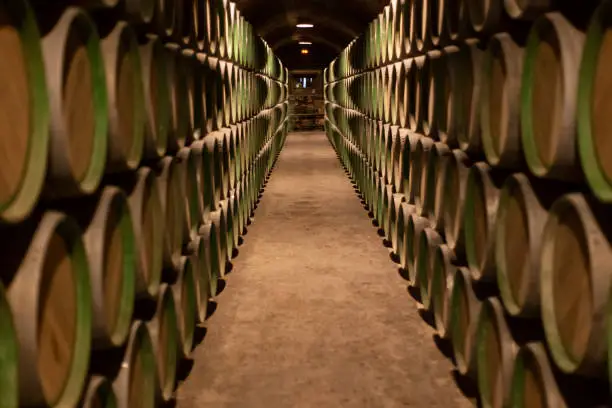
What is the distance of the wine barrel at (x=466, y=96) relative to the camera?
3.19 meters

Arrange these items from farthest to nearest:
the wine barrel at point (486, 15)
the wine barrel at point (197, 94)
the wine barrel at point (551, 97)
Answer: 1. the wine barrel at point (197, 94)
2. the wine barrel at point (486, 15)
3. the wine barrel at point (551, 97)

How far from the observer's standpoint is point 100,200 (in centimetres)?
223

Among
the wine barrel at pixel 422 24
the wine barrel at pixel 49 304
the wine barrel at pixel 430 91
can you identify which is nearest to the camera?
the wine barrel at pixel 49 304

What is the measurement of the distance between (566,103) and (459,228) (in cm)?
172

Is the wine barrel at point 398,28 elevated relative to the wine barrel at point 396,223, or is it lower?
elevated

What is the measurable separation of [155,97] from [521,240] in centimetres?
186

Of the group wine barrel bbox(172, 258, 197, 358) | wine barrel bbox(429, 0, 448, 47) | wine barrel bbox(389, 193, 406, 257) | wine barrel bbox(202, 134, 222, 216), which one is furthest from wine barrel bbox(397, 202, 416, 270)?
wine barrel bbox(172, 258, 197, 358)

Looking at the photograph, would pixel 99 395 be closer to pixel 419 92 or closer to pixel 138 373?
pixel 138 373

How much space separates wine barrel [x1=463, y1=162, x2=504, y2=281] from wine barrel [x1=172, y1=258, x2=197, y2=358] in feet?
5.17

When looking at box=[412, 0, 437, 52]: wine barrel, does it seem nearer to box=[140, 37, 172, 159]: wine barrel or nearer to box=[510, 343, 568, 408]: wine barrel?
box=[140, 37, 172, 159]: wine barrel

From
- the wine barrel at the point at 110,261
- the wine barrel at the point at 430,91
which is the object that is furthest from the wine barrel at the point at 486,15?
the wine barrel at the point at 110,261

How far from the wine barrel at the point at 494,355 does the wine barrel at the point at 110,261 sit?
4.88ft

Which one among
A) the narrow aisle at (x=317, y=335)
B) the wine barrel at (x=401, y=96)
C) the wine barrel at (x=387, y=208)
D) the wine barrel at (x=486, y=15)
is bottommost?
the narrow aisle at (x=317, y=335)

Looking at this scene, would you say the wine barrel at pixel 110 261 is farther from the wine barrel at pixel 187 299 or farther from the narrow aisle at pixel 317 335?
the narrow aisle at pixel 317 335
